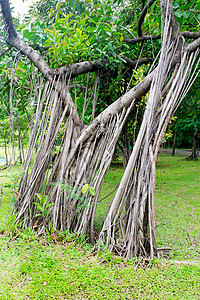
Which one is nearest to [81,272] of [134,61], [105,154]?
[105,154]

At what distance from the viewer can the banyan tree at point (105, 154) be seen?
187 cm

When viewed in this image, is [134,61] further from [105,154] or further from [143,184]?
[143,184]

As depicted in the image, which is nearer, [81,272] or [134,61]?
[81,272]

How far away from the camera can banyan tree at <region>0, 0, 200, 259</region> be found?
187 cm

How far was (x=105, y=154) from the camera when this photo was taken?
2201 mm

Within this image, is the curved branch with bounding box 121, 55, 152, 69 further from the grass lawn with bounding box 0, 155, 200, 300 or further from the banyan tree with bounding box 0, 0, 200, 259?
the grass lawn with bounding box 0, 155, 200, 300

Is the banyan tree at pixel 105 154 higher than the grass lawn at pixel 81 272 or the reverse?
higher

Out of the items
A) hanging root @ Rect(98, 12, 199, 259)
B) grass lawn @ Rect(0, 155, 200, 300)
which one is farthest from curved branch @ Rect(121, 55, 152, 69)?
grass lawn @ Rect(0, 155, 200, 300)

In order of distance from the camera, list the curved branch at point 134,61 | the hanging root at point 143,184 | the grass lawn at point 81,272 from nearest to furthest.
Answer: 1. the grass lawn at point 81,272
2. the hanging root at point 143,184
3. the curved branch at point 134,61

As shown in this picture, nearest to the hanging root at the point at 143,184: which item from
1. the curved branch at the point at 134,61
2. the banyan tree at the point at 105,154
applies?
the banyan tree at the point at 105,154

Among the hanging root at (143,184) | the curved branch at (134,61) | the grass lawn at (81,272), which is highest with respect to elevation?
the curved branch at (134,61)

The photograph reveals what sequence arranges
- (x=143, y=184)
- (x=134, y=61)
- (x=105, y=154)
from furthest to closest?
1. (x=134, y=61)
2. (x=105, y=154)
3. (x=143, y=184)

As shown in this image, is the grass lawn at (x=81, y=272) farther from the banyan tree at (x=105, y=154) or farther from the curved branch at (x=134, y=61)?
the curved branch at (x=134, y=61)

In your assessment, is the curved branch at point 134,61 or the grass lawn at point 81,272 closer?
the grass lawn at point 81,272
